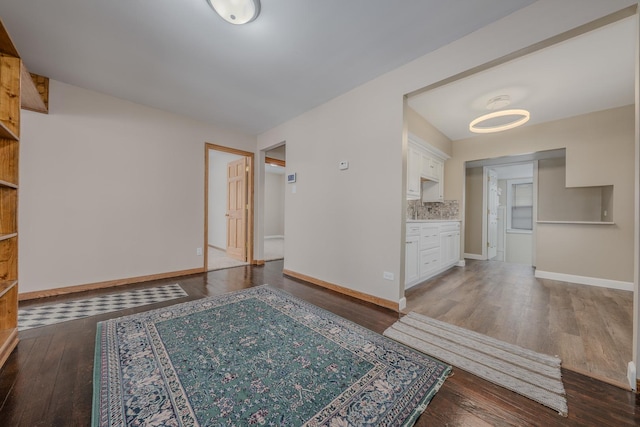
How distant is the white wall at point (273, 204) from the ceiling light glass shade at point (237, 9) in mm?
6993

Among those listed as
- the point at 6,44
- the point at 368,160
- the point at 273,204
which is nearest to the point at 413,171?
the point at 368,160

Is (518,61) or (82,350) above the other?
(518,61)

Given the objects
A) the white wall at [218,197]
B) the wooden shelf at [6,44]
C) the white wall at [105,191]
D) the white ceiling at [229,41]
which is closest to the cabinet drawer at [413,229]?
the white ceiling at [229,41]

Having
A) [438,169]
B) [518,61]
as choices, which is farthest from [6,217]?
[438,169]

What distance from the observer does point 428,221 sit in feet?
11.6

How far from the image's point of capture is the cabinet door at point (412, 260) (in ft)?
9.90

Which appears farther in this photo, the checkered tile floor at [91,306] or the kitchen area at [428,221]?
the kitchen area at [428,221]

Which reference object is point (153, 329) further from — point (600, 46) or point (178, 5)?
point (600, 46)

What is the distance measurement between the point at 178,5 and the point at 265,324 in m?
2.61

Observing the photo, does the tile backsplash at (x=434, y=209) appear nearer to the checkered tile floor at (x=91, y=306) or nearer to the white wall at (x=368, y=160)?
the white wall at (x=368, y=160)

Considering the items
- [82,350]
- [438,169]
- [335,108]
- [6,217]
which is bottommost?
[82,350]

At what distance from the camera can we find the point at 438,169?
184 inches

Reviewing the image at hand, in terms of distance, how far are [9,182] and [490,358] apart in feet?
12.0

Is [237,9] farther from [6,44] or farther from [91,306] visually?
[91,306]
